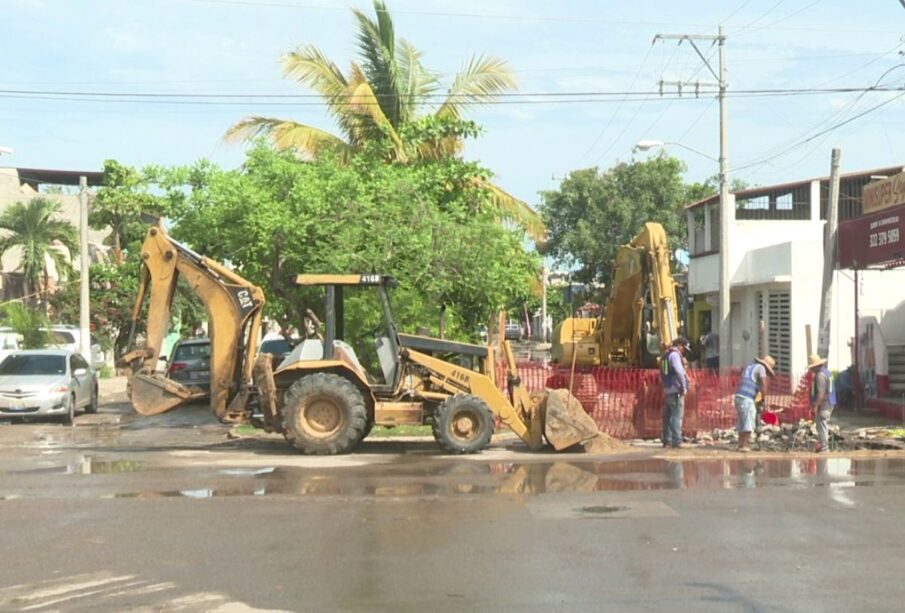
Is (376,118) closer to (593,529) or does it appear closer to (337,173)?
(337,173)

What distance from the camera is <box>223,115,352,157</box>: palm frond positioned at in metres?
27.3

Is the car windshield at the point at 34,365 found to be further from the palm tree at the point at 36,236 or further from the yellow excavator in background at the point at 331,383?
the palm tree at the point at 36,236

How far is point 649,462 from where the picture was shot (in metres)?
15.7

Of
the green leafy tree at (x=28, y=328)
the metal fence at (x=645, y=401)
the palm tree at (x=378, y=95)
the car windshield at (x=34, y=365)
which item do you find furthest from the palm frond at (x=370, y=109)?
the green leafy tree at (x=28, y=328)

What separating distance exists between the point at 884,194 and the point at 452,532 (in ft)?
47.0

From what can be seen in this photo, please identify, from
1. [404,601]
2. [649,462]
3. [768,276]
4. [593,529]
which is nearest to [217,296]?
[649,462]

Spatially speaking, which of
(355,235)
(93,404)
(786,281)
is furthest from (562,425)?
(786,281)

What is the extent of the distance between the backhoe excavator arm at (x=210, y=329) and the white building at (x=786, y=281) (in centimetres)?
1214

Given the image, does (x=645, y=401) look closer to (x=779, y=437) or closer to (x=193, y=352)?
(x=779, y=437)

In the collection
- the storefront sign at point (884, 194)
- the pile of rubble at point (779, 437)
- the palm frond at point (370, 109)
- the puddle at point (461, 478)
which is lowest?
the puddle at point (461, 478)

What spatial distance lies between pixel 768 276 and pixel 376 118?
433 inches

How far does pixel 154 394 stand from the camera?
54.7ft

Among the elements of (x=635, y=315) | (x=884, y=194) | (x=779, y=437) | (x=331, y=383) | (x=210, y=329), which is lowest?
(x=779, y=437)

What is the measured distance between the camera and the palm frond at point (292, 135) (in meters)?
27.3
